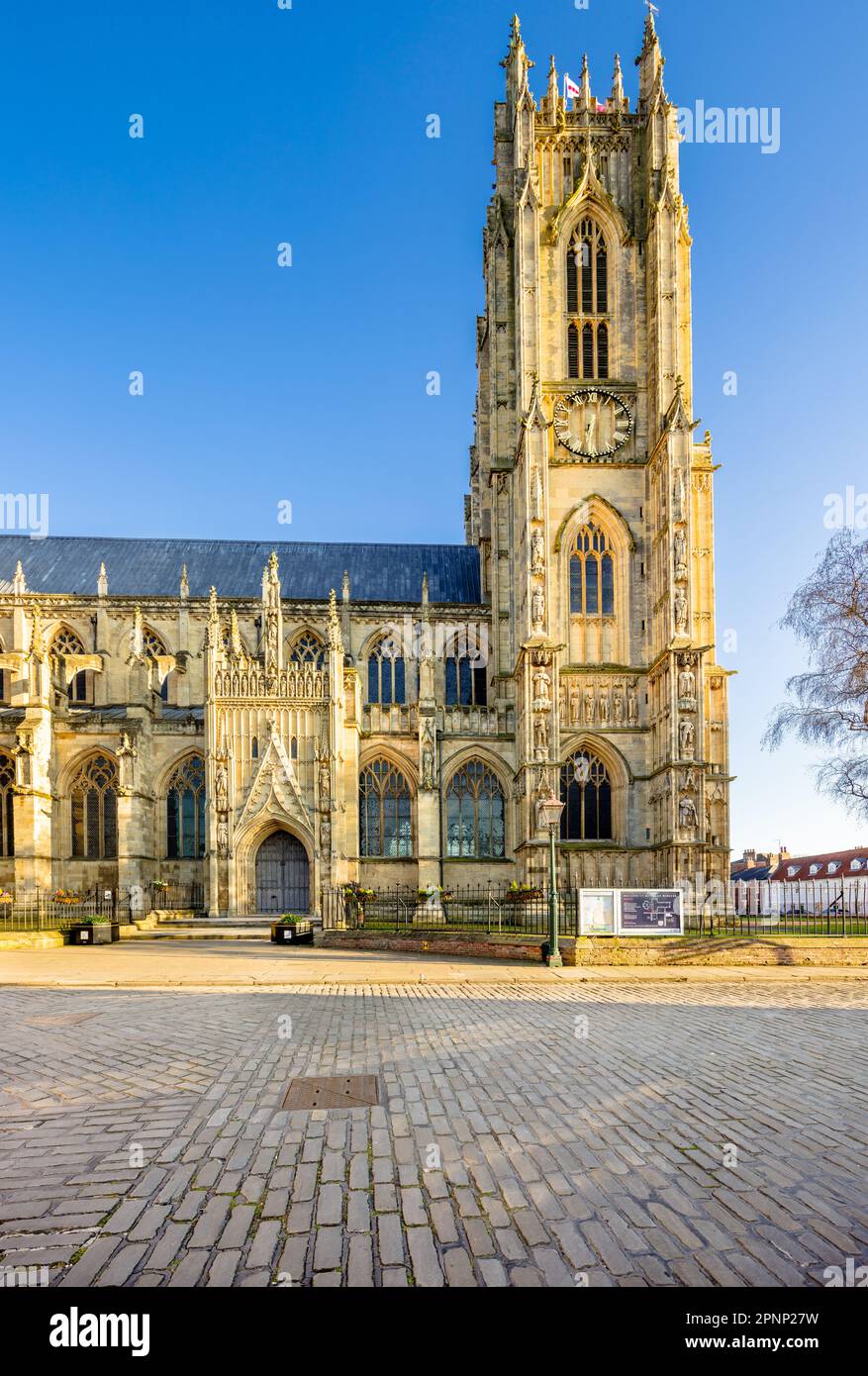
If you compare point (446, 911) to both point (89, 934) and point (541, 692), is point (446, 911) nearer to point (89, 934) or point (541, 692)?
point (541, 692)

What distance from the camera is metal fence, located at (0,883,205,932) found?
88.9 ft

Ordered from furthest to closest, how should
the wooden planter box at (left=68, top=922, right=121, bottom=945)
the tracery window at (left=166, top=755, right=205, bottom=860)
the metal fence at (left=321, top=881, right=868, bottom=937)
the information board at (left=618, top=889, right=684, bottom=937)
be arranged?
the tracery window at (left=166, top=755, right=205, bottom=860) < the wooden planter box at (left=68, top=922, right=121, bottom=945) < the metal fence at (left=321, top=881, right=868, bottom=937) < the information board at (left=618, top=889, right=684, bottom=937)

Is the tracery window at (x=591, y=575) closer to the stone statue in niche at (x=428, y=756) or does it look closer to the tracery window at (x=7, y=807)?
the stone statue in niche at (x=428, y=756)

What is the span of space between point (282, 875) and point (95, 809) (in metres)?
8.43

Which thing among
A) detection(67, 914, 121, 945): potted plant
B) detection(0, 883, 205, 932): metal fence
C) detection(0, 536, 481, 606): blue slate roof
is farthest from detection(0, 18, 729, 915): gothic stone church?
detection(67, 914, 121, 945): potted plant

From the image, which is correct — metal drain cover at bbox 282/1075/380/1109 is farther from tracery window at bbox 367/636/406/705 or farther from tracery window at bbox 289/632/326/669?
tracery window at bbox 289/632/326/669

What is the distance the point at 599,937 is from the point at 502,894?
14202mm

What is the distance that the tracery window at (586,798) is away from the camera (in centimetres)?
3266

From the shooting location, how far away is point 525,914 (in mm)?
26203

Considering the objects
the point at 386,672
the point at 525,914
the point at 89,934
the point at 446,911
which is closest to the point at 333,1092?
the point at 89,934

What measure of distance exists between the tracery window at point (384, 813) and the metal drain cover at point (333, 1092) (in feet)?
86.0

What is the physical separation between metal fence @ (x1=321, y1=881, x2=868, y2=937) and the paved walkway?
2.77 meters
